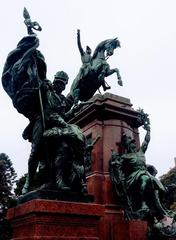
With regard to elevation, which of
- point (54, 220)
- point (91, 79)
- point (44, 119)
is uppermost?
point (91, 79)

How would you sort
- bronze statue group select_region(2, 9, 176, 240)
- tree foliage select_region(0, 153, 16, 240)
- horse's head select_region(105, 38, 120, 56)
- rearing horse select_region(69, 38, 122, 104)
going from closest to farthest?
bronze statue group select_region(2, 9, 176, 240) → rearing horse select_region(69, 38, 122, 104) → horse's head select_region(105, 38, 120, 56) → tree foliage select_region(0, 153, 16, 240)

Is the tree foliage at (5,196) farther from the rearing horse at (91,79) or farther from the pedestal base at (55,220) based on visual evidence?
the pedestal base at (55,220)

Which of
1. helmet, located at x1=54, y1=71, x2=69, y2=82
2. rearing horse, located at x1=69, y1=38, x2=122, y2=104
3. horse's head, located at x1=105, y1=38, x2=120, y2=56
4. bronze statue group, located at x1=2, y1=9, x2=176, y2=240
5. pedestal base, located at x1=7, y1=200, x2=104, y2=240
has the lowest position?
pedestal base, located at x1=7, y1=200, x2=104, y2=240

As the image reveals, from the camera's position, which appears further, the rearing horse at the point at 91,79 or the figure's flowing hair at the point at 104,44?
the figure's flowing hair at the point at 104,44

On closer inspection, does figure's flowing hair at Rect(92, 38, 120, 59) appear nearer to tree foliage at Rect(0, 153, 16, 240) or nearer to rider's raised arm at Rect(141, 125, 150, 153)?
rider's raised arm at Rect(141, 125, 150, 153)

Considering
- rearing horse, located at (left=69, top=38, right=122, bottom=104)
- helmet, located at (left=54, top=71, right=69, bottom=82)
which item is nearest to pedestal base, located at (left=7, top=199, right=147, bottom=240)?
helmet, located at (left=54, top=71, right=69, bottom=82)

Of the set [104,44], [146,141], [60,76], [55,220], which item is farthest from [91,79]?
[55,220]

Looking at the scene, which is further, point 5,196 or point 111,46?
point 5,196

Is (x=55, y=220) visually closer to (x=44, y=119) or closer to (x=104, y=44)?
(x=44, y=119)

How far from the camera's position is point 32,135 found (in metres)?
7.05

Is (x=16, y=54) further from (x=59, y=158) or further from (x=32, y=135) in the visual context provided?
(x=59, y=158)

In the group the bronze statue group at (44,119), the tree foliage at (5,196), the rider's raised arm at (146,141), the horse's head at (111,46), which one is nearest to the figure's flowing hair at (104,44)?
the horse's head at (111,46)

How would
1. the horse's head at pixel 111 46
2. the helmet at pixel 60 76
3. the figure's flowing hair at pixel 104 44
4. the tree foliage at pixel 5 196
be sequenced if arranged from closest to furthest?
the helmet at pixel 60 76 → the horse's head at pixel 111 46 → the figure's flowing hair at pixel 104 44 → the tree foliage at pixel 5 196

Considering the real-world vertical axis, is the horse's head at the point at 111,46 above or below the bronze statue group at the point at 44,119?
above
